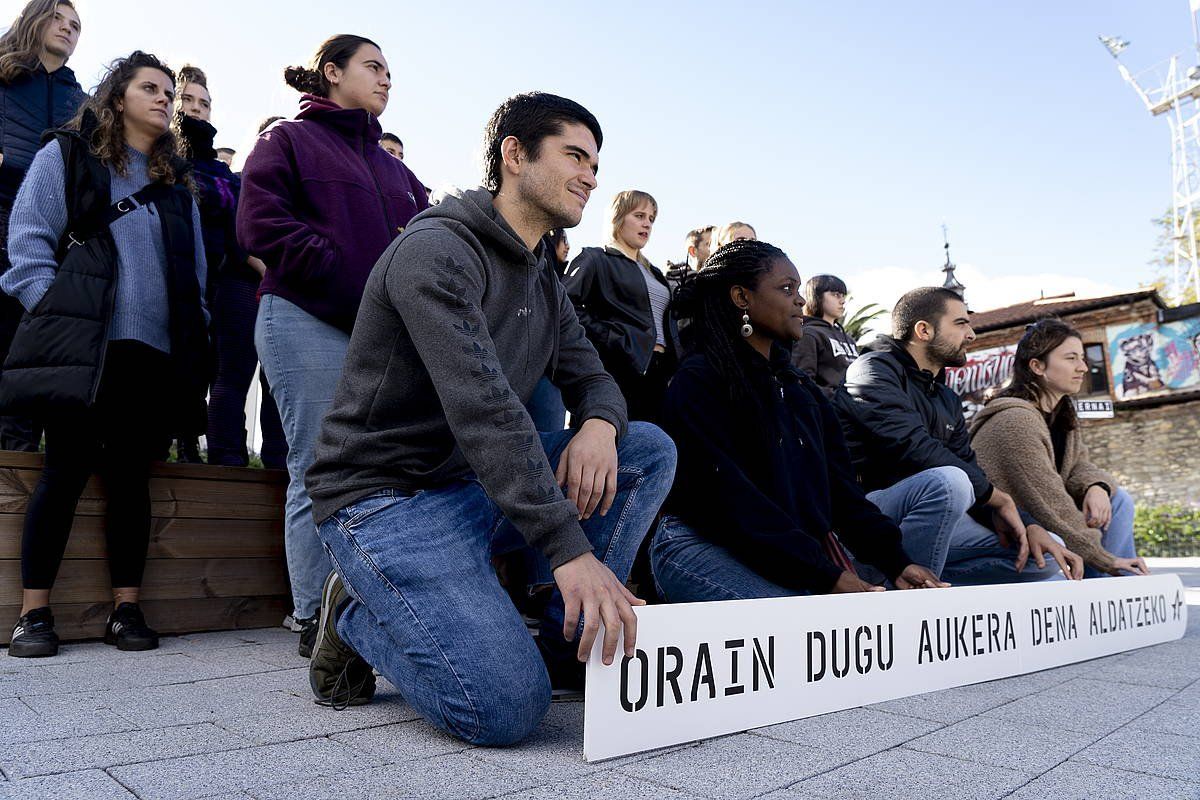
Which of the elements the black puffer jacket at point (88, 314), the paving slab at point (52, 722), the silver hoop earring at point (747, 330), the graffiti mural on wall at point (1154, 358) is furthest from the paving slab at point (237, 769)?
the graffiti mural on wall at point (1154, 358)

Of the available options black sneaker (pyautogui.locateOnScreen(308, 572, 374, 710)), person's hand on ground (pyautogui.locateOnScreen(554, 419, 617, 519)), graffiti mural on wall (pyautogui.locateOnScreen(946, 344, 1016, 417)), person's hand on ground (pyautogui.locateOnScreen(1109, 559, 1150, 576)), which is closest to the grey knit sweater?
black sneaker (pyautogui.locateOnScreen(308, 572, 374, 710))

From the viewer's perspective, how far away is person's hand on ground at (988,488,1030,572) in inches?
139

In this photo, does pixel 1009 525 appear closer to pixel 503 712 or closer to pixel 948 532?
pixel 948 532

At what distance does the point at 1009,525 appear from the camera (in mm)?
3609

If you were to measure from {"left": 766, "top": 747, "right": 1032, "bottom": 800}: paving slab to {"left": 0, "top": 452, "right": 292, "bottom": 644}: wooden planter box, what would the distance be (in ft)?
8.61

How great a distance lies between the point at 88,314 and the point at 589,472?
73.4 inches

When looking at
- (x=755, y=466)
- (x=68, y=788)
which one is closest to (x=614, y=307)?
(x=755, y=466)

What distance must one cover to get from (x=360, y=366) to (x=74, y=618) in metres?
1.83

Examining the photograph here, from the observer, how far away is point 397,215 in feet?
9.80

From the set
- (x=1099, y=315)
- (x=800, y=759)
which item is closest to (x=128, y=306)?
(x=800, y=759)

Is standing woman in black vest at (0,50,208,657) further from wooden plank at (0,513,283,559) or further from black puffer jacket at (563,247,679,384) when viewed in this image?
black puffer jacket at (563,247,679,384)

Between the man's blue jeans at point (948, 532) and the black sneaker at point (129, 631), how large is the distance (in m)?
2.73

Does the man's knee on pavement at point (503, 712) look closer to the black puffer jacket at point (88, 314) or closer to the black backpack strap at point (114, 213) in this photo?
the black puffer jacket at point (88, 314)

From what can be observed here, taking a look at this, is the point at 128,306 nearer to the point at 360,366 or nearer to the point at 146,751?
the point at 360,366
